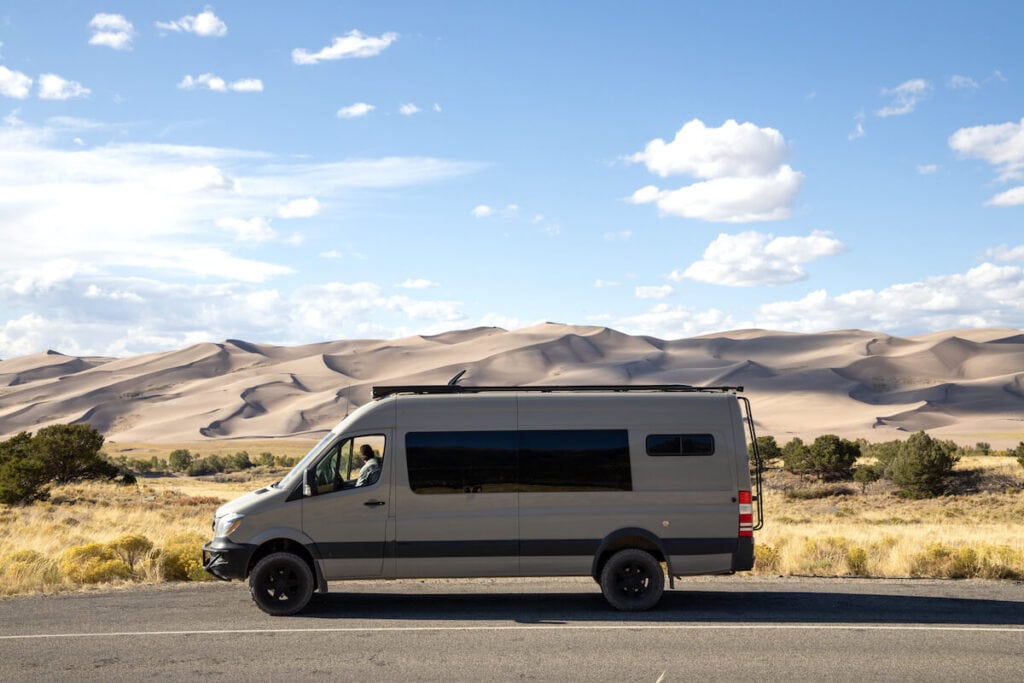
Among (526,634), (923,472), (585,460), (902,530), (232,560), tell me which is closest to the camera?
(526,634)

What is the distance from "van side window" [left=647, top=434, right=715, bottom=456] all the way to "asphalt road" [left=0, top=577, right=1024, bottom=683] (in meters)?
1.78

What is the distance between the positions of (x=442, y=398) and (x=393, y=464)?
0.94m

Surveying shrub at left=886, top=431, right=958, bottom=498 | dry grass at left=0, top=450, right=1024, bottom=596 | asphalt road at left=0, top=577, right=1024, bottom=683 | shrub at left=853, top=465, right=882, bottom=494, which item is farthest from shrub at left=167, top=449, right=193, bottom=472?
asphalt road at left=0, top=577, right=1024, bottom=683

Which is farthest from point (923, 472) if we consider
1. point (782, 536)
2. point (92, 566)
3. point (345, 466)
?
point (92, 566)

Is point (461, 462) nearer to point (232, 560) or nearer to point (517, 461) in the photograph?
point (517, 461)

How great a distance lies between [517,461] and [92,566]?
266 inches

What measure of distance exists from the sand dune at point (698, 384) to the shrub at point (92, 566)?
10735cm

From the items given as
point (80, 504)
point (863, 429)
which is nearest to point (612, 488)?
point (80, 504)

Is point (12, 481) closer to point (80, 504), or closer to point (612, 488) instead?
point (80, 504)

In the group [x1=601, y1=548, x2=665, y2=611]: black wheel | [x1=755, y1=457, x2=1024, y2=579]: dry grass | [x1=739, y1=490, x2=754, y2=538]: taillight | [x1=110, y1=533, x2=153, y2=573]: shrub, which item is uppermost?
[x1=739, y1=490, x2=754, y2=538]: taillight

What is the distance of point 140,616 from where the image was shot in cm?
1105

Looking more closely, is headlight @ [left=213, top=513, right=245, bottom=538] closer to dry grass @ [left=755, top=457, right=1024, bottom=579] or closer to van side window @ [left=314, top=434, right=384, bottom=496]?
van side window @ [left=314, top=434, right=384, bottom=496]

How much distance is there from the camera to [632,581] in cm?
1125

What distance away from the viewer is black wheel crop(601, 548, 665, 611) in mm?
11125
